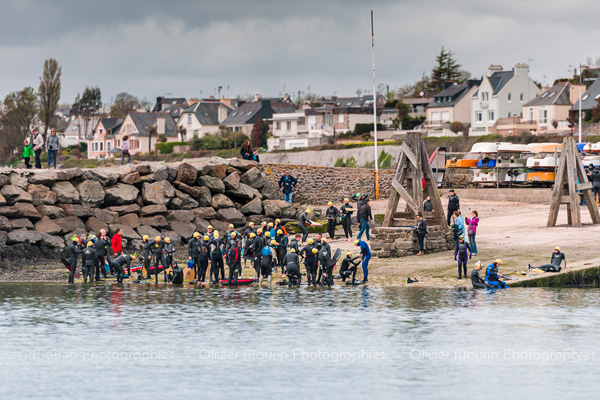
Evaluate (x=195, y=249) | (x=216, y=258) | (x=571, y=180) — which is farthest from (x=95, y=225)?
(x=571, y=180)

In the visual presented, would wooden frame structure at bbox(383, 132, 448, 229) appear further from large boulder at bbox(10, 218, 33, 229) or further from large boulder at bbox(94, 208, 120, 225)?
large boulder at bbox(10, 218, 33, 229)

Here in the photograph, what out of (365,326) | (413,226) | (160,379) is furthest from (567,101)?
(160,379)

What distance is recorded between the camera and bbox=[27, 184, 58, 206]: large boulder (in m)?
34.7

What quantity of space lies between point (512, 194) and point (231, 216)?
1465 cm

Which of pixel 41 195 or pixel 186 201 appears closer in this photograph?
pixel 41 195

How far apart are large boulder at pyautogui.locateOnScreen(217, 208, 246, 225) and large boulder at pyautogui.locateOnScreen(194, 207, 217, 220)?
1.09ft

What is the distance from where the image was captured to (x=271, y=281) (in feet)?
90.3

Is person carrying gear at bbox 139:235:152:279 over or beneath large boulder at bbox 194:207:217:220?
beneath

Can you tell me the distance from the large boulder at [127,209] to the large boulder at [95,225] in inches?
45.0

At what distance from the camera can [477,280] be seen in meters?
24.8

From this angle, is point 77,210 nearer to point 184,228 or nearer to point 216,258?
point 184,228

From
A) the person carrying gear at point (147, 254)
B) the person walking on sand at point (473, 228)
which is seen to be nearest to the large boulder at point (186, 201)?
the person carrying gear at point (147, 254)

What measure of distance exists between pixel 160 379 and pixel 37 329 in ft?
18.7

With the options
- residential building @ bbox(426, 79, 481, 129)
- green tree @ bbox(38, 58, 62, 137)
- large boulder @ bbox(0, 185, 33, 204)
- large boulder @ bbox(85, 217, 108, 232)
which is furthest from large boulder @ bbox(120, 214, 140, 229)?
residential building @ bbox(426, 79, 481, 129)
